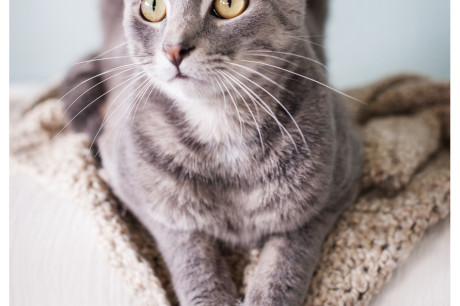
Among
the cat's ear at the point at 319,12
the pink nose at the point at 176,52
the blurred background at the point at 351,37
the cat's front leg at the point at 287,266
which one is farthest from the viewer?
the blurred background at the point at 351,37

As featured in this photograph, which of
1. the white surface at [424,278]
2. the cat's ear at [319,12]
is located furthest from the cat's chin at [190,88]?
the cat's ear at [319,12]

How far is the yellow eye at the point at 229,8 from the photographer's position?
63 cm

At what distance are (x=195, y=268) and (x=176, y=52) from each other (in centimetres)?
36

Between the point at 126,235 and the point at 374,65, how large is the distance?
112 centimetres

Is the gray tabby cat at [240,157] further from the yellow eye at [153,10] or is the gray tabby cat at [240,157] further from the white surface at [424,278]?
the white surface at [424,278]

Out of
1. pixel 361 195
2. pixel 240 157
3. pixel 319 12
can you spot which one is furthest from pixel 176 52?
pixel 319 12

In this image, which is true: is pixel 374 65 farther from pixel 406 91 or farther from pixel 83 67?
pixel 83 67

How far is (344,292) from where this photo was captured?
70 centimetres

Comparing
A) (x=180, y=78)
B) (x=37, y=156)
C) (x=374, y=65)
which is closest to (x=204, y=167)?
(x=180, y=78)

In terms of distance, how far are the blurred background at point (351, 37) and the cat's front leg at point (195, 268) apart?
85 cm

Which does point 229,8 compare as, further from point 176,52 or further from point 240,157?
point 240,157

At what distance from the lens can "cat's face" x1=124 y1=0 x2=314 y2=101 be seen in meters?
0.59

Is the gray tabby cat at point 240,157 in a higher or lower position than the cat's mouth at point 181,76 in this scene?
lower

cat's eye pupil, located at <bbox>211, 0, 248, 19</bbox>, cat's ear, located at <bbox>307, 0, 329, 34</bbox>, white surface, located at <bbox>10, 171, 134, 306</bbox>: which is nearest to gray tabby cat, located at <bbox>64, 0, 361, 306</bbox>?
cat's eye pupil, located at <bbox>211, 0, 248, 19</bbox>
